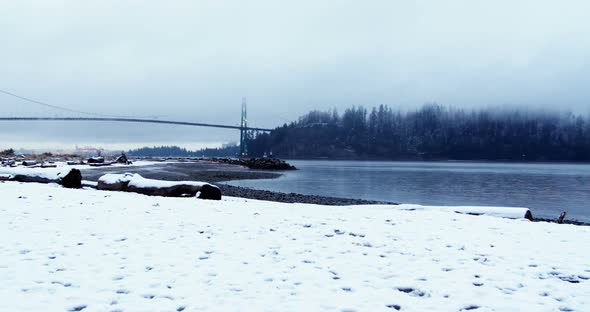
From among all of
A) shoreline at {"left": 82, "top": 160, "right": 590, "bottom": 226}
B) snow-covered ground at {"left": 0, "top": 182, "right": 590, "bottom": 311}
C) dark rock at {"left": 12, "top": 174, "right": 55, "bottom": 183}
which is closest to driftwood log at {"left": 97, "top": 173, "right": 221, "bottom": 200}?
dark rock at {"left": 12, "top": 174, "right": 55, "bottom": 183}

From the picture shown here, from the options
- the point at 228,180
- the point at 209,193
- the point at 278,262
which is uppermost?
the point at 209,193

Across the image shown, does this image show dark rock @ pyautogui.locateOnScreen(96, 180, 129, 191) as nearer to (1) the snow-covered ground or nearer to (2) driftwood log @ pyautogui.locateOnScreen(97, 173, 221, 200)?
(2) driftwood log @ pyautogui.locateOnScreen(97, 173, 221, 200)

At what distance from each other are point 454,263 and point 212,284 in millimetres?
3927

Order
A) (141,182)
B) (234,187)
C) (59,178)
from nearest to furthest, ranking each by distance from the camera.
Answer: (141,182) → (59,178) → (234,187)

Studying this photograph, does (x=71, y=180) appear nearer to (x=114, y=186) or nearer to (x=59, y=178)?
(x=59, y=178)

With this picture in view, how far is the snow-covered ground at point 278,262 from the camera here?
503 centimetres

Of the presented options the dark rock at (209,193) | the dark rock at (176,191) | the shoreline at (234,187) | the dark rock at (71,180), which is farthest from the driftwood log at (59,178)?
the shoreline at (234,187)

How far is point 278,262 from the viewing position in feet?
21.5

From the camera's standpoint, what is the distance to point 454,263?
6.70 metres

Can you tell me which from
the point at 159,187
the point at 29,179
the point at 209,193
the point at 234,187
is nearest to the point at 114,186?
the point at 159,187

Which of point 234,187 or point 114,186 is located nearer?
point 114,186

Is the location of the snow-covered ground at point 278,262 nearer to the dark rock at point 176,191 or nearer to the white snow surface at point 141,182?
the dark rock at point 176,191

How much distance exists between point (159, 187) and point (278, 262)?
9854mm

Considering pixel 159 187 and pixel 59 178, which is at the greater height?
pixel 59 178
